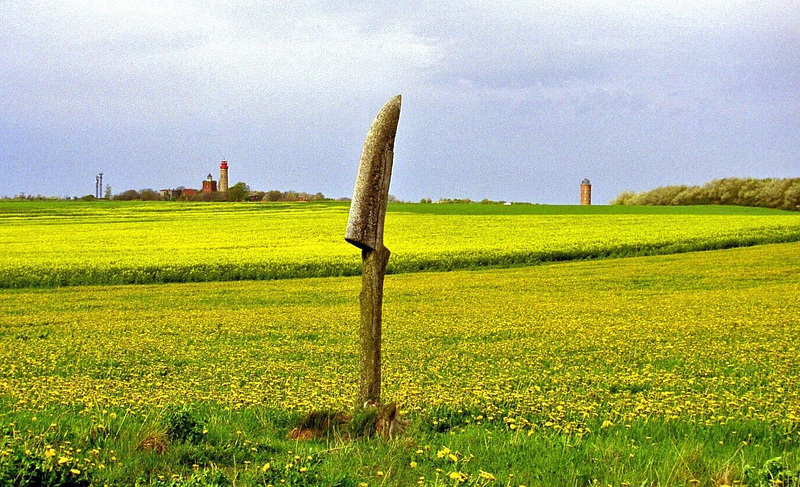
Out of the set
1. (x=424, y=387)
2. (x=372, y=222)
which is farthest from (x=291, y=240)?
(x=372, y=222)

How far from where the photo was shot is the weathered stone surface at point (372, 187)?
684 cm

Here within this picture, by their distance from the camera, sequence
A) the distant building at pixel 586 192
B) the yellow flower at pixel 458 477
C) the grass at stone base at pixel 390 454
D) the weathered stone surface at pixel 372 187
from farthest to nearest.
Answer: the distant building at pixel 586 192, the weathered stone surface at pixel 372 187, the grass at stone base at pixel 390 454, the yellow flower at pixel 458 477

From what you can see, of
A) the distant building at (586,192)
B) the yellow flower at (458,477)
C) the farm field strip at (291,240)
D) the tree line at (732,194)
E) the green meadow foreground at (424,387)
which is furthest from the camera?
the distant building at (586,192)

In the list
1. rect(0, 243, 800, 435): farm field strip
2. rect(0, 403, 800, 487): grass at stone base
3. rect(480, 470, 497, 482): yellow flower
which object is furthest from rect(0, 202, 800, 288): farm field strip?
rect(480, 470, 497, 482): yellow flower

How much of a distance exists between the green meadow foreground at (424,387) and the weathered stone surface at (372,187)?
1745 millimetres

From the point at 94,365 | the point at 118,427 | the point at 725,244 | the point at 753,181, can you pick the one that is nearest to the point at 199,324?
the point at 94,365

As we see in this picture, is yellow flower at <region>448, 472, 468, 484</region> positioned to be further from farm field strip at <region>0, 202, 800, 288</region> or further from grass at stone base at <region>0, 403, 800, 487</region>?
farm field strip at <region>0, 202, 800, 288</region>

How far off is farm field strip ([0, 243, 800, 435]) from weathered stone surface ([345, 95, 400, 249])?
2.10 meters

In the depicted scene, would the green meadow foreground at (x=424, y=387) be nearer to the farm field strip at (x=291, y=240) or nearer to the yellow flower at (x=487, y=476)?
the yellow flower at (x=487, y=476)

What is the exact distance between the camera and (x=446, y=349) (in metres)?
12.7

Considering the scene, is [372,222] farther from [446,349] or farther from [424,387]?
[446,349]

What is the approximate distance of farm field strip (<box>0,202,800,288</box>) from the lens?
28156 millimetres

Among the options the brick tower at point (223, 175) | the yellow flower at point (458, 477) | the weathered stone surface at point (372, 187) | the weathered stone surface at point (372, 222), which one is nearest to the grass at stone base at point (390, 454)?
the yellow flower at point (458, 477)

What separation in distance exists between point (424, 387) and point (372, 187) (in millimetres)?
3372
